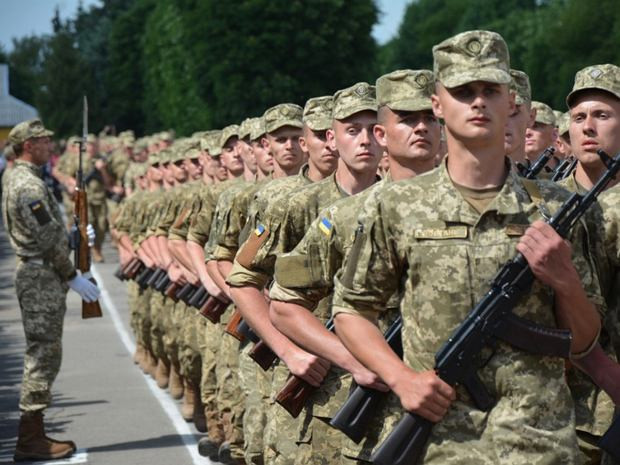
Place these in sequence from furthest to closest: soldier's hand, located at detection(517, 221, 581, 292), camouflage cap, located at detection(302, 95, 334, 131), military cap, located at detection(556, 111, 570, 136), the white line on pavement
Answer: the white line on pavement
military cap, located at detection(556, 111, 570, 136)
camouflage cap, located at detection(302, 95, 334, 131)
soldier's hand, located at detection(517, 221, 581, 292)

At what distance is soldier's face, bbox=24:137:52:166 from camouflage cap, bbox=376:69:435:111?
20.6 ft

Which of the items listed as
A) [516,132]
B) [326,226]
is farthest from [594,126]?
[326,226]

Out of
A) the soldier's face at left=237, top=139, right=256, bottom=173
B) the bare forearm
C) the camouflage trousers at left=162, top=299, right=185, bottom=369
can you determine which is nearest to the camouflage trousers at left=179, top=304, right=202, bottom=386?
the camouflage trousers at left=162, top=299, right=185, bottom=369

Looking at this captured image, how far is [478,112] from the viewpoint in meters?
5.51

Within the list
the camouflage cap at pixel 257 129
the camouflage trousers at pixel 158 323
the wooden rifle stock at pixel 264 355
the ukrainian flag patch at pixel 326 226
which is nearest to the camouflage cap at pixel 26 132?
the camouflage cap at pixel 257 129

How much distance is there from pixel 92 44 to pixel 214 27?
7095 centimetres

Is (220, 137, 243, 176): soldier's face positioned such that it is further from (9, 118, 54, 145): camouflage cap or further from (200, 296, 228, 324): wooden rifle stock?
(200, 296, 228, 324): wooden rifle stock

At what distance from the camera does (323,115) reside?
9.02 metres

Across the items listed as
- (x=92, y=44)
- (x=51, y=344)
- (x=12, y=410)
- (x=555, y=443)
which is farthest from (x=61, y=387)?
(x=92, y=44)

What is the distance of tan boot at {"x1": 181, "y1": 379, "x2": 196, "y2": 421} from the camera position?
14992 mm

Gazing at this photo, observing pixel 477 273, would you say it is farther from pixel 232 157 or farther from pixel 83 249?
pixel 83 249

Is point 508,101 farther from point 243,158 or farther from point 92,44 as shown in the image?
point 92,44

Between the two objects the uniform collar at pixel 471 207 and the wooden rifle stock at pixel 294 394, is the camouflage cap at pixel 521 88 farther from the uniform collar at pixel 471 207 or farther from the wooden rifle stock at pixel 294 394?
the uniform collar at pixel 471 207

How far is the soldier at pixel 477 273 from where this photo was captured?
18.0 feet
